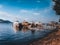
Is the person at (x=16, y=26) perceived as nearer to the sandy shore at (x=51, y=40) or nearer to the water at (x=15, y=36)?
the water at (x=15, y=36)

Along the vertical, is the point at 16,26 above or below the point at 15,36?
above

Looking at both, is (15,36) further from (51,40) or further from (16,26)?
(51,40)

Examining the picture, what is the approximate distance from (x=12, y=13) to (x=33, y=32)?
348mm

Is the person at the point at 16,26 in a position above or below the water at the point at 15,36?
above

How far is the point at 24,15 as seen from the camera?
1.99m

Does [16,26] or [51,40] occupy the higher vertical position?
[16,26]

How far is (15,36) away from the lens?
195 cm

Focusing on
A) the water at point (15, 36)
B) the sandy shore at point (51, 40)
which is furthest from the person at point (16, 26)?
the sandy shore at point (51, 40)

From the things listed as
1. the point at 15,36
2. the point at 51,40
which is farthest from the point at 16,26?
the point at 51,40

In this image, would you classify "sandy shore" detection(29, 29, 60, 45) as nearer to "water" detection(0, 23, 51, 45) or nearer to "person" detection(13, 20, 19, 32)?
"water" detection(0, 23, 51, 45)

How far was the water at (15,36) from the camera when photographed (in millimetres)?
1911

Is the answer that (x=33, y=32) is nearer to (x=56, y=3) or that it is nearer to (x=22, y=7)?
(x=22, y=7)

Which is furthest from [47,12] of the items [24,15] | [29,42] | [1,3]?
[1,3]

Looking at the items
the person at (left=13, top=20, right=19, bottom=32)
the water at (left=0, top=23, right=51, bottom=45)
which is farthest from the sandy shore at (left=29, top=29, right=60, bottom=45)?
the person at (left=13, top=20, right=19, bottom=32)
